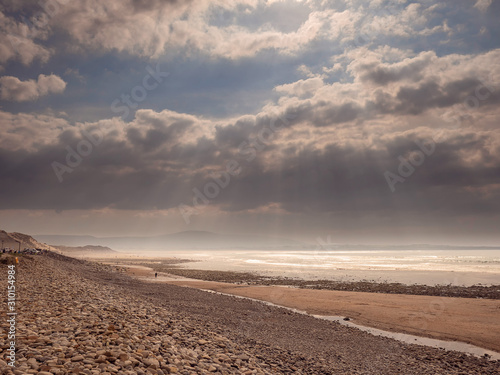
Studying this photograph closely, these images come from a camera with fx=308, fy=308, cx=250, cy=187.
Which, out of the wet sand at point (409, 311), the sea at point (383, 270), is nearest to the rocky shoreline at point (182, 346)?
the wet sand at point (409, 311)

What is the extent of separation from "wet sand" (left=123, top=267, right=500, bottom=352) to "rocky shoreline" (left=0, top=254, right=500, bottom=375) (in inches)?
179

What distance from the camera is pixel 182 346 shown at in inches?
452

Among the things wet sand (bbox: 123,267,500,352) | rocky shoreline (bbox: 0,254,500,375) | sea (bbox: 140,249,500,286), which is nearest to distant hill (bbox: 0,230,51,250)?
sea (bbox: 140,249,500,286)

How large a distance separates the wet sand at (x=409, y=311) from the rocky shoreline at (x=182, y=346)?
454 centimetres

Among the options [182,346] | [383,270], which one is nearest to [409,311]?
[182,346]

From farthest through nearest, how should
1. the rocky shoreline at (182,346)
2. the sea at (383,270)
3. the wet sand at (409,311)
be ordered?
the sea at (383,270)
the wet sand at (409,311)
the rocky shoreline at (182,346)

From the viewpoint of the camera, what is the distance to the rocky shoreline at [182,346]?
8.39m

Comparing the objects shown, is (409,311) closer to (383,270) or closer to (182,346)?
(182,346)

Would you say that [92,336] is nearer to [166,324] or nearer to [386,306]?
[166,324]

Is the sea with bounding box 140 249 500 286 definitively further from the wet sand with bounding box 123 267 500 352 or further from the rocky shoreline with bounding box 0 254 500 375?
the rocky shoreline with bounding box 0 254 500 375

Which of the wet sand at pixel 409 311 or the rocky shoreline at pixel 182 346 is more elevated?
the rocky shoreline at pixel 182 346

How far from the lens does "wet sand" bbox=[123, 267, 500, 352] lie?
20656 millimetres

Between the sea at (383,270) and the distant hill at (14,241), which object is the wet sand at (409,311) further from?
the distant hill at (14,241)

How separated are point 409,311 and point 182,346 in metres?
22.9
